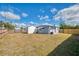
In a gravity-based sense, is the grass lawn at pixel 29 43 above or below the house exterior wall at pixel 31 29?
below

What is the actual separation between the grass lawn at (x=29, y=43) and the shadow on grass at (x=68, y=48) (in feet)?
0.16

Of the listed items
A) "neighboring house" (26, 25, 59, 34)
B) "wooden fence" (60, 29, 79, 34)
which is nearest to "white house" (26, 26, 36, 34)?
"neighboring house" (26, 25, 59, 34)

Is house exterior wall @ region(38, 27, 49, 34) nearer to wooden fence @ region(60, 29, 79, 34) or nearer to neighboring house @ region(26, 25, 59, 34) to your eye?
neighboring house @ region(26, 25, 59, 34)

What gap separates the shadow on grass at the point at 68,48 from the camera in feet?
21.2

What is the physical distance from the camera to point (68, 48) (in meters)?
6.50

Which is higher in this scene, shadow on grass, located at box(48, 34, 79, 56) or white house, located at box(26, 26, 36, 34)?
white house, located at box(26, 26, 36, 34)

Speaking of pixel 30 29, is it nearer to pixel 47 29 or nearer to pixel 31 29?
pixel 31 29

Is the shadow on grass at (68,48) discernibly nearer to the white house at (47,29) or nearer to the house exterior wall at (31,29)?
the white house at (47,29)

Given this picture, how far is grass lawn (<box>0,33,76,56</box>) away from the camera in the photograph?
646 cm

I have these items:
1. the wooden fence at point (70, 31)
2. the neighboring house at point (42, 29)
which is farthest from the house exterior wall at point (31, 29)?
the wooden fence at point (70, 31)

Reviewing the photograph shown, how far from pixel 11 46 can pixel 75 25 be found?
3.33 ft

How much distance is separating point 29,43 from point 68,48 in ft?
Answer: 1.95

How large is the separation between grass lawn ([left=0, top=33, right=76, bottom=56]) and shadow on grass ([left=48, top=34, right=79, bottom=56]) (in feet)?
0.16

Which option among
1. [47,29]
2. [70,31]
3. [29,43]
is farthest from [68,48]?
[29,43]
